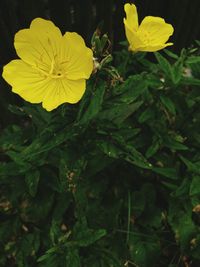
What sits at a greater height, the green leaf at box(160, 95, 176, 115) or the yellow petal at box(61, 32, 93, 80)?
the yellow petal at box(61, 32, 93, 80)

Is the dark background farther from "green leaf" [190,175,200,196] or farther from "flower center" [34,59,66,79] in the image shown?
"green leaf" [190,175,200,196]

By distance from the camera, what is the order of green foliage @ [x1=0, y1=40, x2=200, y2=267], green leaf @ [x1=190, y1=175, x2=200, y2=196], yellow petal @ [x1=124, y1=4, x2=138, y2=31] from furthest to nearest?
green leaf @ [x1=190, y1=175, x2=200, y2=196]
green foliage @ [x1=0, y1=40, x2=200, y2=267]
yellow petal @ [x1=124, y1=4, x2=138, y2=31]

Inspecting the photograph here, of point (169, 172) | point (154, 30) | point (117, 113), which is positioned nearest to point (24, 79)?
point (117, 113)

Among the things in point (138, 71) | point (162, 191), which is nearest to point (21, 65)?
point (138, 71)

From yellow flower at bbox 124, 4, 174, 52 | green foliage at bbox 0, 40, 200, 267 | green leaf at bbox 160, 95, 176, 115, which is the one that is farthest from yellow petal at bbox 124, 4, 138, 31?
green leaf at bbox 160, 95, 176, 115

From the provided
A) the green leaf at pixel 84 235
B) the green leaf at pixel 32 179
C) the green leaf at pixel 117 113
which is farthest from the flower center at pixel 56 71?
the green leaf at pixel 84 235
